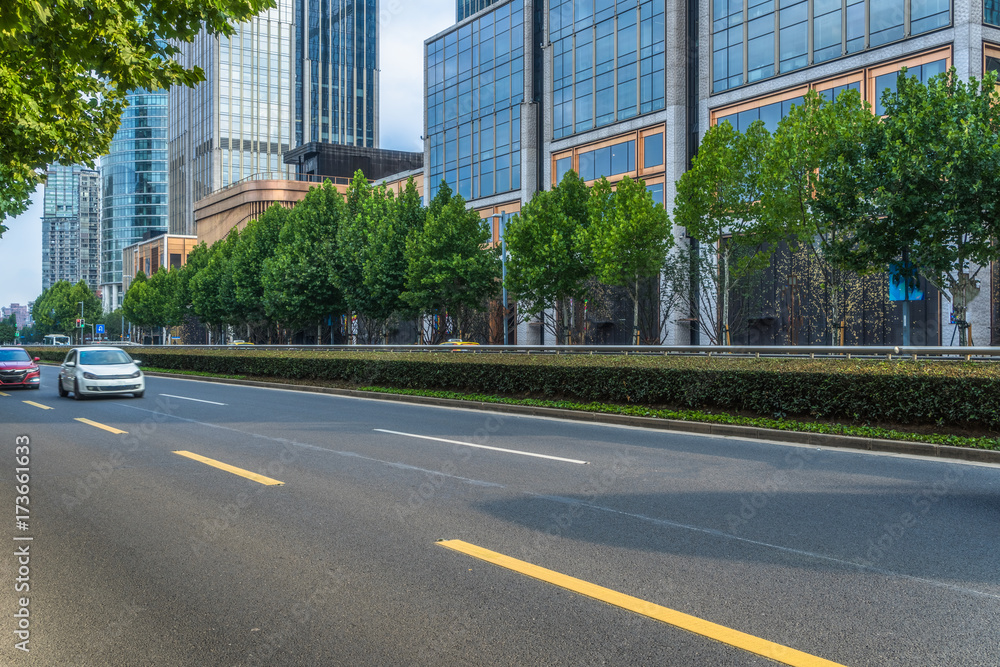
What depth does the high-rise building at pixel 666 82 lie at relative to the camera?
106 feet

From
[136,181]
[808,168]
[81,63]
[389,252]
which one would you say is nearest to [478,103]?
[389,252]

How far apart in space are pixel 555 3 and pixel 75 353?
4012 centimetres

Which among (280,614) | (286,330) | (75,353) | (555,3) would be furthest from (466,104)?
(280,614)

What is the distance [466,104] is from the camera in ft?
188

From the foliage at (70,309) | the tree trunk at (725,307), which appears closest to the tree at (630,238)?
the tree trunk at (725,307)

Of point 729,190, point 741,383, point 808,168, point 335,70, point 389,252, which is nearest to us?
point 741,383

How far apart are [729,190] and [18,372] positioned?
87.7 ft

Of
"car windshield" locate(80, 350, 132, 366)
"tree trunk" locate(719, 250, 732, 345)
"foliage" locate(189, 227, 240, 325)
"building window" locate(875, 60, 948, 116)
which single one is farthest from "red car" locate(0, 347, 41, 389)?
"foliage" locate(189, 227, 240, 325)

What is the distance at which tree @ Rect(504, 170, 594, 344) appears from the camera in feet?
126

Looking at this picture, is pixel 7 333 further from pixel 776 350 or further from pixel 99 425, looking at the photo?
pixel 776 350

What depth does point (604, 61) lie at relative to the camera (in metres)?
46.0

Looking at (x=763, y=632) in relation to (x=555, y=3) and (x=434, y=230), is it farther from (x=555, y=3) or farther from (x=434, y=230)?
(x=555, y=3)

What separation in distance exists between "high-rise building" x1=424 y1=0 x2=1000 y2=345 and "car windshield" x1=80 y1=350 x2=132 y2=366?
86.9 feet

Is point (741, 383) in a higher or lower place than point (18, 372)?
higher
